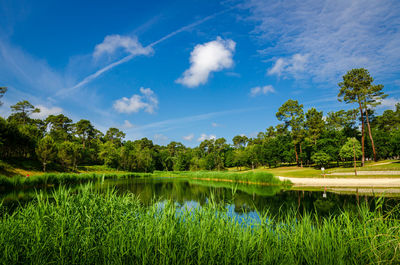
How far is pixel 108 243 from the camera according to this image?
3270 mm

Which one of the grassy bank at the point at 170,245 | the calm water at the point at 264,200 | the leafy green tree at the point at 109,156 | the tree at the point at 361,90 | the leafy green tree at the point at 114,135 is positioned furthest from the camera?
the leafy green tree at the point at 114,135

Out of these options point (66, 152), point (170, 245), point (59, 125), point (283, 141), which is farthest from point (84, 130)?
point (170, 245)

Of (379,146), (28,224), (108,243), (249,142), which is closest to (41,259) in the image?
(108,243)

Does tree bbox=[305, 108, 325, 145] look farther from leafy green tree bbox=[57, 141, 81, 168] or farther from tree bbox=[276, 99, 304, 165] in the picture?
leafy green tree bbox=[57, 141, 81, 168]

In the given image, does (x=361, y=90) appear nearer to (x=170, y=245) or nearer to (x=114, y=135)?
(x=170, y=245)

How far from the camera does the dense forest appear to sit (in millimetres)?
34031

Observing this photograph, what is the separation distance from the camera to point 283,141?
5253 centimetres

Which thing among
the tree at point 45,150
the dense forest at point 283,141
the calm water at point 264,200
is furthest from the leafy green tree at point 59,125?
the calm water at point 264,200

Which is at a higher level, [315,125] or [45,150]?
[315,125]

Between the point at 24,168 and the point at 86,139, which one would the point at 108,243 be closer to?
the point at 24,168

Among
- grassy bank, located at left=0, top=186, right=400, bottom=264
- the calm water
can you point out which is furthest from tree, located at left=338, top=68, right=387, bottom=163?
grassy bank, located at left=0, top=186, right=400, bottom=264

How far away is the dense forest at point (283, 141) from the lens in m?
34.0

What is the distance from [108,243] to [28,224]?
1.98 meters

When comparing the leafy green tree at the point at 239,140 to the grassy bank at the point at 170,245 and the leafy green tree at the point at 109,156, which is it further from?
the grassy bank at the point at 170,245
